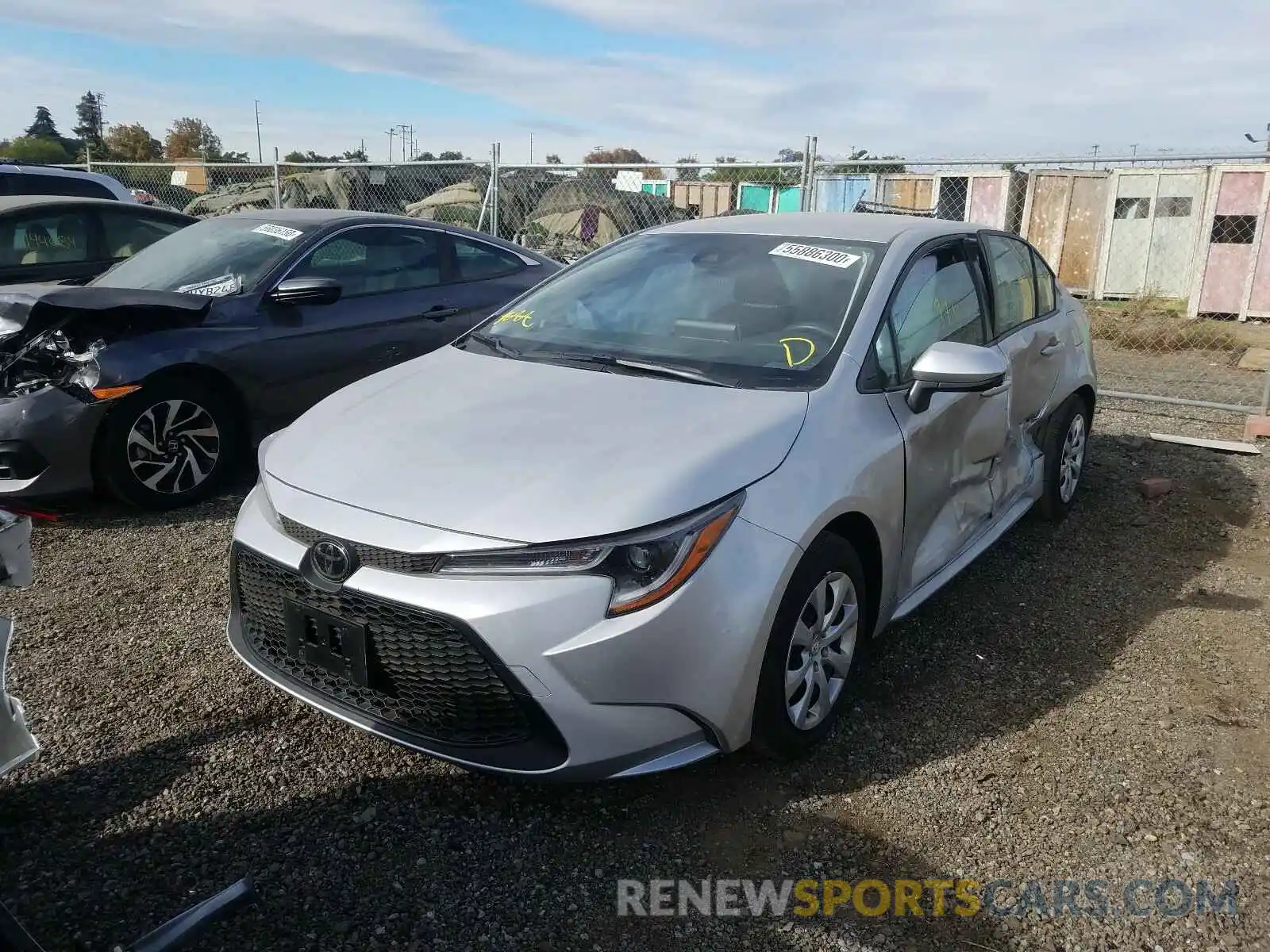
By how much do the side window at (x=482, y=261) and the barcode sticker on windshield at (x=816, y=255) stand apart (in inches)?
119

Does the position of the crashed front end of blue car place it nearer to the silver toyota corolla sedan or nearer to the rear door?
the silver toyota corolla sedan

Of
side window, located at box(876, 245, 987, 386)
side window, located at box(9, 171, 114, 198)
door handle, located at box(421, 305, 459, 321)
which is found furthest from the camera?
side window, located at box(9, 171, 114, 198)

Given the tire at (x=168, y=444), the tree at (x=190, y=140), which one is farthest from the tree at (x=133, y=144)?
the tire at (x=168, y=444)

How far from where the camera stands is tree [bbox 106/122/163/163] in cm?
7062

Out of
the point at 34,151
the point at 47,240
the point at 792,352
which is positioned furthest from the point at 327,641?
the point at 34,151

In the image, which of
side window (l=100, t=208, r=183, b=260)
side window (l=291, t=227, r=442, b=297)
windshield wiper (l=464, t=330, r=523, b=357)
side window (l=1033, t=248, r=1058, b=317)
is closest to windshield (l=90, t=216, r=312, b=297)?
side window (l=291, t=227, r=442, b=297)

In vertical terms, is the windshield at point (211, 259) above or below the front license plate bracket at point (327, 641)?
above

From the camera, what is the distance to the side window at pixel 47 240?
652 centimetres

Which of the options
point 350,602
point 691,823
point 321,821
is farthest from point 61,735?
point 691,823

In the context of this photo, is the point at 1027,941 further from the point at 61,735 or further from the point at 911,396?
the point at 61,735

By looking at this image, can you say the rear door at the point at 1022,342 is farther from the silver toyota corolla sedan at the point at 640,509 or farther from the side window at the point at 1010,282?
the silver toyota corolla sedan at the point at 640,509

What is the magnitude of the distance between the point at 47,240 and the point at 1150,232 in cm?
1470

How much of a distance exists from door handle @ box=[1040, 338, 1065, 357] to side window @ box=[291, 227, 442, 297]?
11.6ft

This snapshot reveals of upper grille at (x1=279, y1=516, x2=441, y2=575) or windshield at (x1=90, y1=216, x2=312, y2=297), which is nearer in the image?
upper grille at (x1=279, y1=516, x2=441, y2=575)
